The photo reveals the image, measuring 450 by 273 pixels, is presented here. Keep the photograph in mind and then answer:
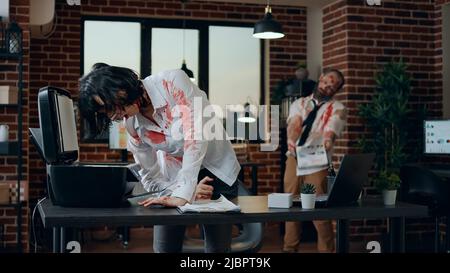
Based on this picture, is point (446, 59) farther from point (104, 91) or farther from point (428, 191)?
point (104, 91)

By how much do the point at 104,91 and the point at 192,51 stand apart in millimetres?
4779

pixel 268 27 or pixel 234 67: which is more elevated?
pixel 268 27

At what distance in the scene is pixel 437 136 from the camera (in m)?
5.56

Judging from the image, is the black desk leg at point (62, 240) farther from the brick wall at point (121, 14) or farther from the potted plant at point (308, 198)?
the brick wall at point (121, 14)

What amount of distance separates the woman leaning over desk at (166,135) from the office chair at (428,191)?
9.21ft

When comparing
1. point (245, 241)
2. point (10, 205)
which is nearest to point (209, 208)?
point (245, 241)

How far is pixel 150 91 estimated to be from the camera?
2.26 metres

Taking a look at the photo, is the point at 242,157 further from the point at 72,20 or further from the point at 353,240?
the point at 72,20

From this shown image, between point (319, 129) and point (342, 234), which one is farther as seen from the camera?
point (319, 129)

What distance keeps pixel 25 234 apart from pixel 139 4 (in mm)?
2633

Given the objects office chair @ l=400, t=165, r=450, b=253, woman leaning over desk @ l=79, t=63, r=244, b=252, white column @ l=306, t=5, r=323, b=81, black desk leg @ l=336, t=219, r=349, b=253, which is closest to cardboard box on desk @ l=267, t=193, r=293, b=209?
woman leaning over desk @ l=79, t=63, r=244, b=252

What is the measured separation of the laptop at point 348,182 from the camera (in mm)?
2273

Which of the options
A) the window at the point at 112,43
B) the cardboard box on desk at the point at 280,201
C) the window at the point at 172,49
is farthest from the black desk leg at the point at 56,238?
the window at the point at 172,49

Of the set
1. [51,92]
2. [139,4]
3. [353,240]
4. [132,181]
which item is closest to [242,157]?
[353,240]
